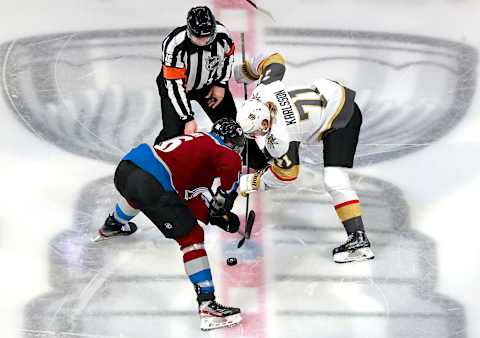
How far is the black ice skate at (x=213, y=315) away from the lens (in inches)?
199

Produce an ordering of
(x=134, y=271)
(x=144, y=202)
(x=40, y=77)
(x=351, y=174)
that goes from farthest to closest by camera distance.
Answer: (x=40, y=77) → (x=351, y=174) → (x=134, y=271) → (x=144, y=202)

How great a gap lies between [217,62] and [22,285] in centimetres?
135

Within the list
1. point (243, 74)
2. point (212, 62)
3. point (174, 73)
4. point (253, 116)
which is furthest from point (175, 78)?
point (253, 116)

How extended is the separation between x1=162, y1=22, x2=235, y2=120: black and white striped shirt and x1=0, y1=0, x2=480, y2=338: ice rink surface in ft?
2.00

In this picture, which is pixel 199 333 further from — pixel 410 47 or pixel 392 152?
pixel 410 47

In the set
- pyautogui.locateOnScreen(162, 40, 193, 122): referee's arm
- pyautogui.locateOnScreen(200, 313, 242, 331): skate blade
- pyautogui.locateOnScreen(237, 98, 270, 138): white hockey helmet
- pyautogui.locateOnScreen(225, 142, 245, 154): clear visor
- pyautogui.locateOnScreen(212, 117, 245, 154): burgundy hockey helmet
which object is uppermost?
pyautogui.locateOnScreen(162, 40, 193, 122): referee's arm

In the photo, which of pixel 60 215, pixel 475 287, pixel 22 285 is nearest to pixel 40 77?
pixel 60 215

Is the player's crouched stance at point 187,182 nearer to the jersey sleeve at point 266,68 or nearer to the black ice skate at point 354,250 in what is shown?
the jersey sleeve at point 266,68

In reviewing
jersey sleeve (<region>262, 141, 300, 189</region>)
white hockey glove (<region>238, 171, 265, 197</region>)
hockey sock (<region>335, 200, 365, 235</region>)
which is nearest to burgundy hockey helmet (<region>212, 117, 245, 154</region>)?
jersey sleeve (<region>262, 141, 300, 189</region>)

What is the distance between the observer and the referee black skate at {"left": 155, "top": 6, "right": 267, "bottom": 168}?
5348 mm

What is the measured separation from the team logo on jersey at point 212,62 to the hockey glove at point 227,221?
71 centimetres

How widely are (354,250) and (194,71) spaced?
1.11m

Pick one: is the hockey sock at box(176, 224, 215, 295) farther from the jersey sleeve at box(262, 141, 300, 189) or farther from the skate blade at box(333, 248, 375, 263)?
the skate blade at box(333, 248, 375, 263)

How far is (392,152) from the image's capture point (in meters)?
6.07
